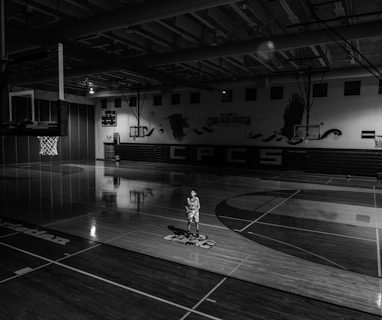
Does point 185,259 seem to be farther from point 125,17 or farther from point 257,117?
point 257,117

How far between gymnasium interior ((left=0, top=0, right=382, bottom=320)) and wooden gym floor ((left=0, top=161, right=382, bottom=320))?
0.11ft

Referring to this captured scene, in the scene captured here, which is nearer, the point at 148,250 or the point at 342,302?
the point at 342,302

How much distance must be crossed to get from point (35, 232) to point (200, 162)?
14933 millimetres

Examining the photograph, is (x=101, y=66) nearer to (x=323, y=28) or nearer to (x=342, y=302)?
(x=323, y=28)

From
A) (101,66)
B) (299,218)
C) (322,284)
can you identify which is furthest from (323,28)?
(101,66)

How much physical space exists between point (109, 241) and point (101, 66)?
35.8 ft

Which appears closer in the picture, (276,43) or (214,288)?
(214,288)

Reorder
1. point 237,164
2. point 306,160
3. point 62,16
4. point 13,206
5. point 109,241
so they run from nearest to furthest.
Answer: point 109,241 → point 13,206 → point 62,16 → point 306,160 → point 237,164

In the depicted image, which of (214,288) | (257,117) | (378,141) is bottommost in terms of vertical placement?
(214,288)

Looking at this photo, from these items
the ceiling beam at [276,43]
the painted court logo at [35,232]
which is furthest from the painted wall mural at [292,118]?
the painted court logo at [35,232]

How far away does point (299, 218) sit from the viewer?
25.3 ft

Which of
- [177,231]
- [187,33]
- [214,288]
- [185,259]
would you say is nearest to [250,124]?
[187,33]

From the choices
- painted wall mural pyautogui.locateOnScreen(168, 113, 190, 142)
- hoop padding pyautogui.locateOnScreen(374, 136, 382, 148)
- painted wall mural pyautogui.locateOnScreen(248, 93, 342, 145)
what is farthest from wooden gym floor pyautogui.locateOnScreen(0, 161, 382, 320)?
painted wall mural pyautogui.locateOnScreen(168, 113, 190, 142)

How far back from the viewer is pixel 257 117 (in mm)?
18859
